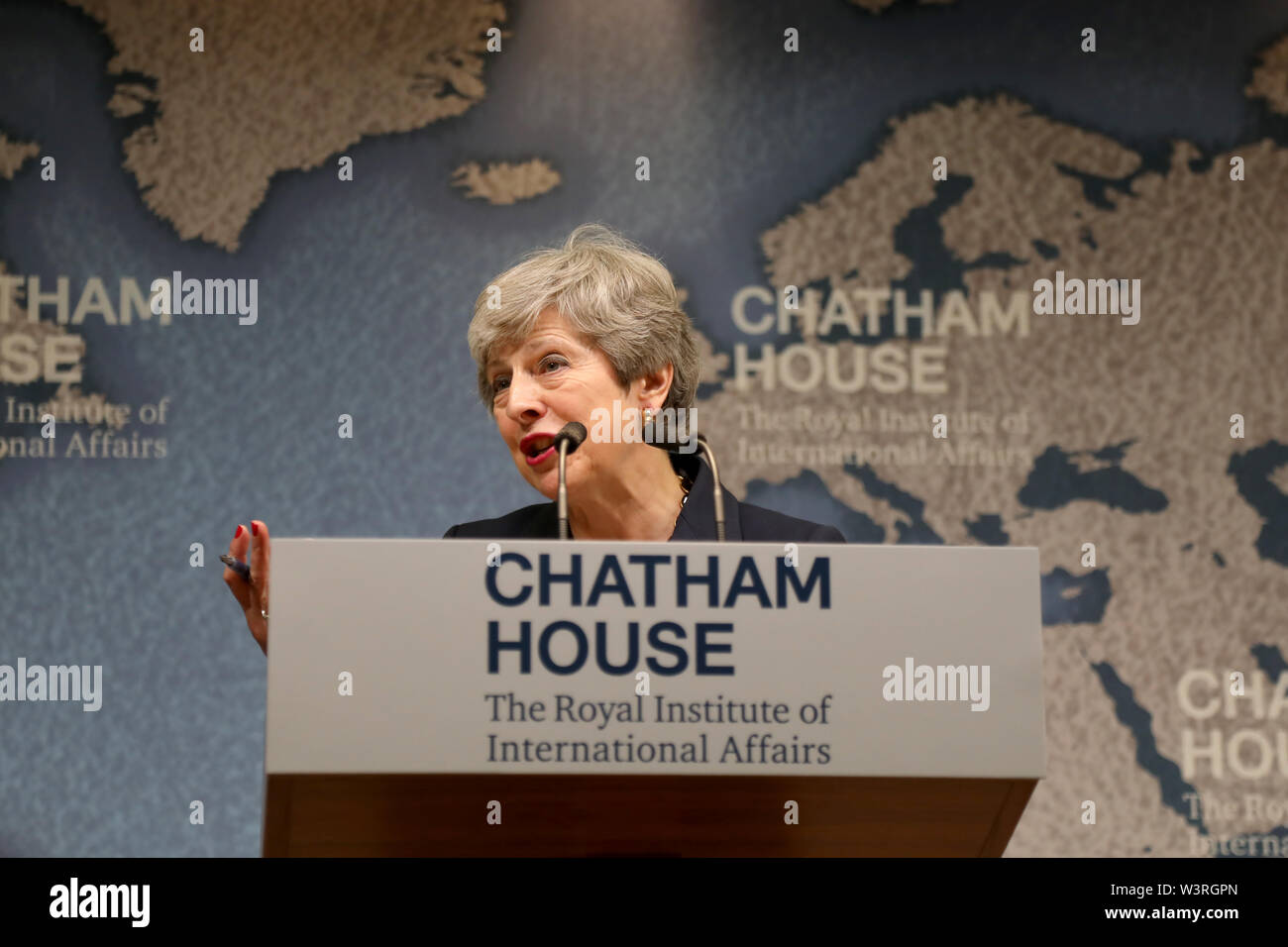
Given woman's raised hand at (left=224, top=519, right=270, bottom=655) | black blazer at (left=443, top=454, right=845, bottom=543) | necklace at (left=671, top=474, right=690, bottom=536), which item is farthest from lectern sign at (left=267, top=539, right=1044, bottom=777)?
necklace at (left=671, top=474, right=690, bottom=536)

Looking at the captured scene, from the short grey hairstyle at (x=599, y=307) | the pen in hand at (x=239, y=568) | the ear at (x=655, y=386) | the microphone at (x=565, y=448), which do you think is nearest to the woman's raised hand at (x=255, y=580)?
the pen in hand at (x=239, y=568)

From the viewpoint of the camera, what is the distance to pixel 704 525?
2172 millimetres

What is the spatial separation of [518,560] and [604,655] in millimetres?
122

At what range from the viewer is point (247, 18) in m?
3.17

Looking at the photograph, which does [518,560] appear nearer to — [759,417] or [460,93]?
[759,417]

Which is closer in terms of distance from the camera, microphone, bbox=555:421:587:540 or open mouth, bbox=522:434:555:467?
microphone, bbox=555:421:587:540

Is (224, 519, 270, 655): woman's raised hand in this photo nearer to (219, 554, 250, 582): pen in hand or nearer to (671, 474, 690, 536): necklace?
(219, 554, 250, 582): pen in hand

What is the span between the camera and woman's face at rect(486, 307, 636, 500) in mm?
2113

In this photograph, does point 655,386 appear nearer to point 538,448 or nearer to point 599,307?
point 599,307

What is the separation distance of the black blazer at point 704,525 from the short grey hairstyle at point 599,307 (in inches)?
7.8

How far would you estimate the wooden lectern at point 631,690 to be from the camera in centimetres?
131

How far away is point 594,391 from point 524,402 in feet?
0.41

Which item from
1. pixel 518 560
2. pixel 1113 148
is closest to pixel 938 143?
pixel 1113 148
